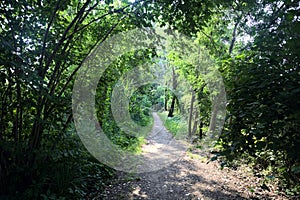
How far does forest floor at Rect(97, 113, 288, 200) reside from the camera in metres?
4.22

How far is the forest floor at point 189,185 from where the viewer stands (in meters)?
4.22

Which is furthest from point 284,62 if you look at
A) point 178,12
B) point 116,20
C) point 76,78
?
point 76,78

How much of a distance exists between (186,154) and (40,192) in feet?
19.4

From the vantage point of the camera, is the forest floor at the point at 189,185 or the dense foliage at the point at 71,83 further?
the forest floor at the point at 189,185

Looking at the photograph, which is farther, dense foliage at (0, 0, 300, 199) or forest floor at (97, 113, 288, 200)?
forest floor at (97, 113, 288, 200)

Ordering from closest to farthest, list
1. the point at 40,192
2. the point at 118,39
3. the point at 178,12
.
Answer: the point at 40,192 < the point at 178,12 < the point at 118,39

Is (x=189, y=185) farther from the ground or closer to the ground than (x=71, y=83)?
closer to the ground

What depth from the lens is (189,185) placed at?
4.88m

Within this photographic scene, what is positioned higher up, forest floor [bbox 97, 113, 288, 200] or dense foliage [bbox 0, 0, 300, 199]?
dense foliage [bbox 0, 0, 300, 199]

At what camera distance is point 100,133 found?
22.2 ft

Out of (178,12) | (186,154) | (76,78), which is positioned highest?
(178,12)

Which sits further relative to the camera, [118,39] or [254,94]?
[118,39]

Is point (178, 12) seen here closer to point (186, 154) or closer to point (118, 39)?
point (118, 39)

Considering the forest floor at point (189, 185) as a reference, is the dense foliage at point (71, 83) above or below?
above
